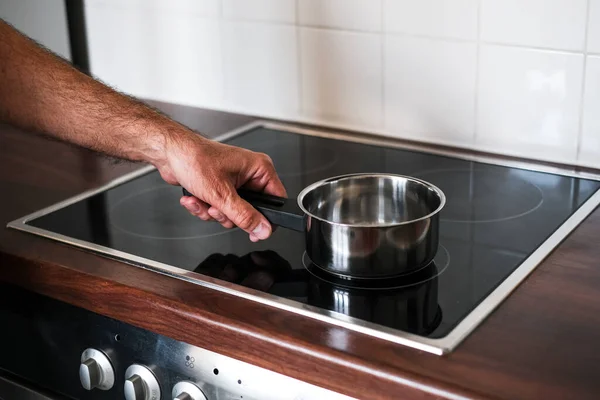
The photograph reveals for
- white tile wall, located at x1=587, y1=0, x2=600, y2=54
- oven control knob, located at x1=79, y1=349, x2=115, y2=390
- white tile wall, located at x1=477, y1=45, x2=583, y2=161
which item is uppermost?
white tile wall, located at x1=587, y1=0, x2=600, y2=54

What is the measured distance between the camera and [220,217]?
1.04m

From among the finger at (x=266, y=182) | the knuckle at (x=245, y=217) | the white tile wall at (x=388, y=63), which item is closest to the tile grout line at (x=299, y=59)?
the white tile wall at (x=388, y=63)

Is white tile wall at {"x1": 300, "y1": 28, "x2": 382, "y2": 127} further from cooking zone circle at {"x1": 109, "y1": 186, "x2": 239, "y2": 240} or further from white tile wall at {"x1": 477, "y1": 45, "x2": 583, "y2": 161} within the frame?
cooking zone circle at {"x1": 109, "y1": 186, "x2": 239, "y2": 240}

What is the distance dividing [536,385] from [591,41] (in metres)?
0.60

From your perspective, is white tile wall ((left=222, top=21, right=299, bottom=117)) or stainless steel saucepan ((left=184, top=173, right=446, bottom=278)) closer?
stainless steel saucepan ((left=184, top=173, right=446, bottom=278))

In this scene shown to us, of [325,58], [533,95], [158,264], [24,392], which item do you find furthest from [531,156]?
[24,392]

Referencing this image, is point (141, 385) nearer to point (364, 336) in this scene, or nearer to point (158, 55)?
point (364, 336)

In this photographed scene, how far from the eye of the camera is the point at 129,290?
949mm

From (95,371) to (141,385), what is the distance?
69mm

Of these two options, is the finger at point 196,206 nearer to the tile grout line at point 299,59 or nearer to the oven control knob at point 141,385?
the oven control knob at point 141,385

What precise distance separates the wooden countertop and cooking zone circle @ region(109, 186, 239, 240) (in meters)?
0.10

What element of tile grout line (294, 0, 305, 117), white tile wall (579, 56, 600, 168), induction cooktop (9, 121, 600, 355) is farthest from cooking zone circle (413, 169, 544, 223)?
tile grout line (294, 0, 305, 117)

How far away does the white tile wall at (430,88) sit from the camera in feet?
4.25

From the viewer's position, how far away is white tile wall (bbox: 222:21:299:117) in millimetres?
1474
